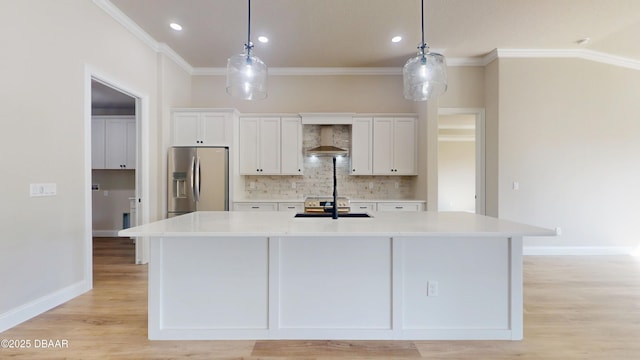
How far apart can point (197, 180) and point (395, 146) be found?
313 centimetres

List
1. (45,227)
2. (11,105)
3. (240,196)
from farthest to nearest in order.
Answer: (240,196) → (45,227) → (11,105)

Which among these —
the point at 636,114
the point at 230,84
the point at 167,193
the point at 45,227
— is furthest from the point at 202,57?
the point at 636,114

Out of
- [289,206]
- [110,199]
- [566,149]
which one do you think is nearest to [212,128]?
[289,206]

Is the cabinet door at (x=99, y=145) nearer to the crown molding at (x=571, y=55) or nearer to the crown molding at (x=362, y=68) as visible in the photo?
the crown molding at (x=362, y=68)

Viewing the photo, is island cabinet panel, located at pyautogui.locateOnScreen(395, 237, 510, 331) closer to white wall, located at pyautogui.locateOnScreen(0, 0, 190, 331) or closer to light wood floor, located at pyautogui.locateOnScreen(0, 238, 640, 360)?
light wood floor, located at pyautogui.locateOnScreen(0, 238, 640, 360)

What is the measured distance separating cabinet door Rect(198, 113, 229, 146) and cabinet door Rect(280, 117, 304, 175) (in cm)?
→ 93

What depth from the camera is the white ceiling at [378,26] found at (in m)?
3.44

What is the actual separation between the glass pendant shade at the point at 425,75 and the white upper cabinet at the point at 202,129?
3.07 m

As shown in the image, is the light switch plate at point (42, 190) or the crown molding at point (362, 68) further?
→ the crown molding at point (362, 68)

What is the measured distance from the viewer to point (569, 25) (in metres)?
3.92

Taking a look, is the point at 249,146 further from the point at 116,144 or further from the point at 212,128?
the point at 116,144

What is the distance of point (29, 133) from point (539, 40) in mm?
5891

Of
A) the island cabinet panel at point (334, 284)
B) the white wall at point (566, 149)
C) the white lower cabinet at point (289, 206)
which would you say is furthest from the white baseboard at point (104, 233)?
the white wall at point (566, 149)

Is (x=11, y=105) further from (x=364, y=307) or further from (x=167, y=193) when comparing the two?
(x=364, y=307)
